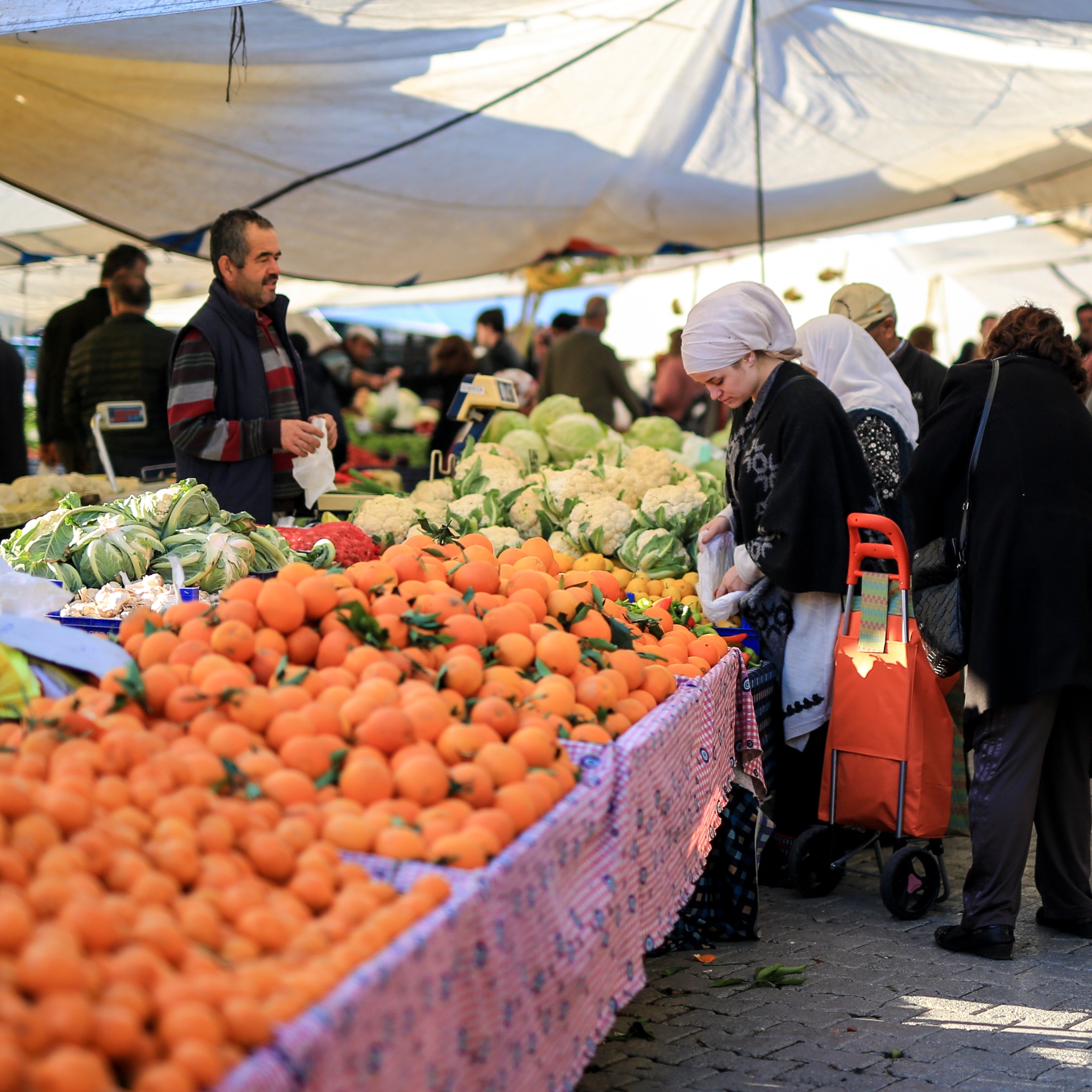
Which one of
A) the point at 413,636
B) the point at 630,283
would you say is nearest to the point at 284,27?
the point at 413,636

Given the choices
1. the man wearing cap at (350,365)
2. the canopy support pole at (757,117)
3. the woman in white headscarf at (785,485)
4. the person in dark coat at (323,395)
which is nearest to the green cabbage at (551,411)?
the person in dark coat at (323,395)

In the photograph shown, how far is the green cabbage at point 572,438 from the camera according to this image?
567cm

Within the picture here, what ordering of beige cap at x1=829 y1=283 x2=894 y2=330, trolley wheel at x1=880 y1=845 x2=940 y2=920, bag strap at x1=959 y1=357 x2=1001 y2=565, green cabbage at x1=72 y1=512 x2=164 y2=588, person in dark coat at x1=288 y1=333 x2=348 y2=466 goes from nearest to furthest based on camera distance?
green cabbage at x1=72 y1=512 x2=164 y2=588 < bag strap at x1=959 y1=357 x2=1001 y2=565 < trolley wheel at x1=880 y1=845 x2=940 y2=920 < beige cap at x1=829 y1=283 x2=894 y2=330 < person in dark coat at x1=288 y1=333 x2=348 y2=466

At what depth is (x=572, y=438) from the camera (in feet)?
18.7

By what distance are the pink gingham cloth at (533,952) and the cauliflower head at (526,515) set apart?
1.86 m

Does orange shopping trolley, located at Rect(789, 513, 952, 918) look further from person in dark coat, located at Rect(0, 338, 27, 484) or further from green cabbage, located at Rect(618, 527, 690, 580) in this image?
person in dark coat, located at Rect(0, 338, 27, 484)

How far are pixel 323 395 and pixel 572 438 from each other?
2.00 meters

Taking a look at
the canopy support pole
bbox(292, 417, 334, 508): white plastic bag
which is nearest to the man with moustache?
bbox(292, 417, 334, 508): white plastic bag

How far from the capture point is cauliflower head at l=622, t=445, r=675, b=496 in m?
4.75

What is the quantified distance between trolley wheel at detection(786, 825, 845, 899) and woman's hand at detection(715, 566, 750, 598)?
0.85 metres

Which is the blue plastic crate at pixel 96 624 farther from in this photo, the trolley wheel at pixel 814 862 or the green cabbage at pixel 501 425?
the green cabbage at pixel 501 425

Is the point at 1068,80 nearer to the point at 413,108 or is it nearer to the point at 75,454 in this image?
the point at 413,108

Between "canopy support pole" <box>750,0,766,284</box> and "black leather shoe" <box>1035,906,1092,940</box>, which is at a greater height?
"canopy support pole" <box>750,0,766,284</box>

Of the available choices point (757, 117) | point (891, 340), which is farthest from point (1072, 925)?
point (757, 117)
